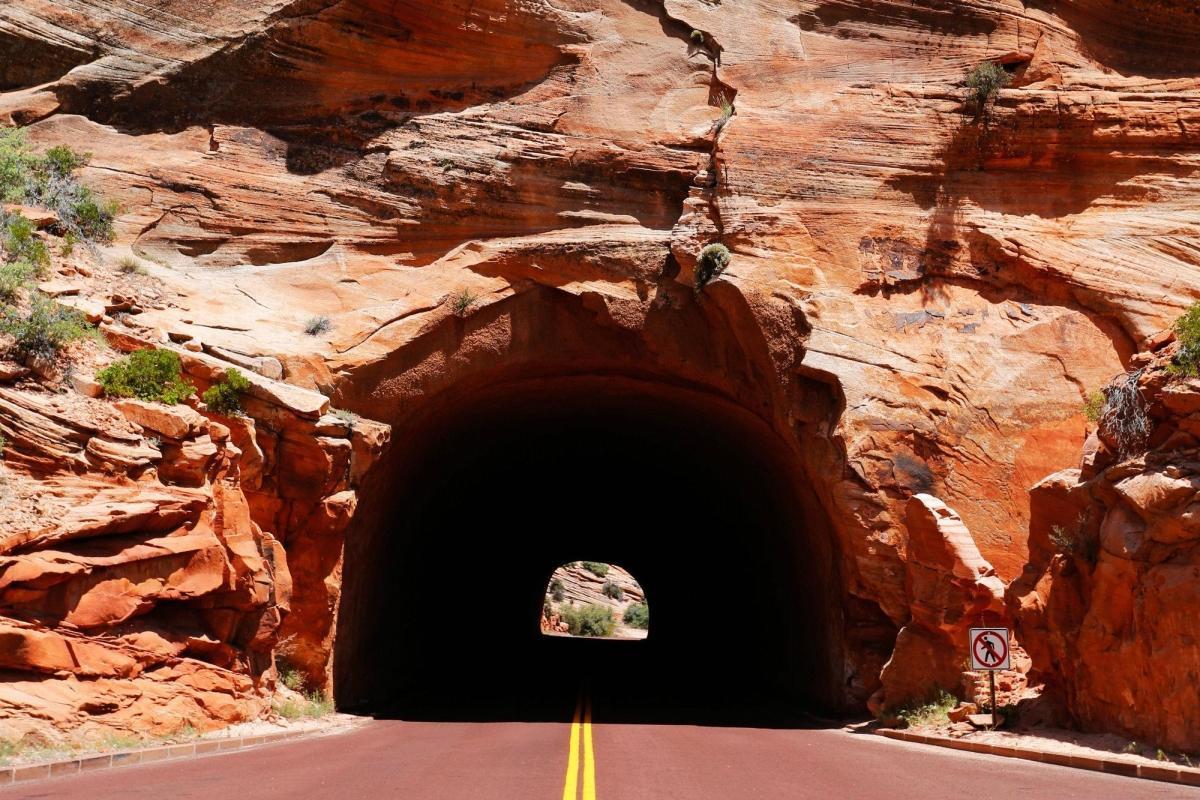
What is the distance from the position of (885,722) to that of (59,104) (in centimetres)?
1798

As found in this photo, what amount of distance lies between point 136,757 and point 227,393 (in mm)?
6150

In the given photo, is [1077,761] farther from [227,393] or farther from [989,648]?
[227,393]

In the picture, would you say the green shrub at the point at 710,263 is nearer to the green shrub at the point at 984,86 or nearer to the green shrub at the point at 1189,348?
the green shrub at the point at 984,86

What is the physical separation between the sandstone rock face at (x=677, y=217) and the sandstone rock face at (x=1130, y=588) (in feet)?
7.62

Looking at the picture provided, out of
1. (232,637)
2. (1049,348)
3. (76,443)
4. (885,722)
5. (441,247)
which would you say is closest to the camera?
(76,443)

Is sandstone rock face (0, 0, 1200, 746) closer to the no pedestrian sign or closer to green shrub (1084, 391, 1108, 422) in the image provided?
green shrub (1084, 391, 1108, 422)

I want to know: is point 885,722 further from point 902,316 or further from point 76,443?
point 76,443

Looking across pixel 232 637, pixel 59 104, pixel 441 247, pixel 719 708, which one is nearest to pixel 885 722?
pixel 719 708

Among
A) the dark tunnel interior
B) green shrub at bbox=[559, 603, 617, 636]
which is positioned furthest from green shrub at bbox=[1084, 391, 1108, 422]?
green shrub at bbox=[559, 603, 617, 636]

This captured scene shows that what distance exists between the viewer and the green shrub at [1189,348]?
12.9m

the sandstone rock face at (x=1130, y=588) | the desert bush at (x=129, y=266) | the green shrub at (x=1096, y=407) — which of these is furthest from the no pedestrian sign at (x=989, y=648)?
the desert bush at (x=129, y=266)

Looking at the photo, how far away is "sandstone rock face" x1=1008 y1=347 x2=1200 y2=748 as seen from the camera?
11.9m

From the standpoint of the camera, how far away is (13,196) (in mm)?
18172

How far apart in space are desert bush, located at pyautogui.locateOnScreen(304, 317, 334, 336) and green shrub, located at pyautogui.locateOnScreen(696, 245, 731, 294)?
6.29 meters
